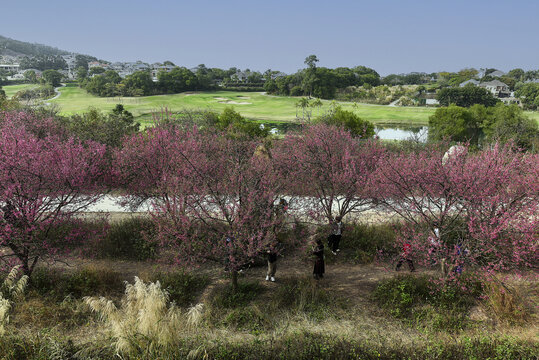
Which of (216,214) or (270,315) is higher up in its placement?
(216,214)

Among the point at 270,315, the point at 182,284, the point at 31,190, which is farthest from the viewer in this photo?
the point at 182,284

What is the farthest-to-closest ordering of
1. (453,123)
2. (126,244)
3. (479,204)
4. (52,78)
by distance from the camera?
1. (52,78)
2. (453,123)
3. (126,244)
4. (479,204)

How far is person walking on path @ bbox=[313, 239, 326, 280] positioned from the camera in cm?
1003

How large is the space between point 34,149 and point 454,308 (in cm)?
1327

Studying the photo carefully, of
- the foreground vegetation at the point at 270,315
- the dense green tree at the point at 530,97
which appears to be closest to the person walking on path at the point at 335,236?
the foreground vegetation at the point at 270,315

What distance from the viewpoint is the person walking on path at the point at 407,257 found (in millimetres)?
Result: 9375

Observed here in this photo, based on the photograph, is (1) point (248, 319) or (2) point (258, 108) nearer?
(1) point (248, 319)

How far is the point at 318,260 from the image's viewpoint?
404 inches

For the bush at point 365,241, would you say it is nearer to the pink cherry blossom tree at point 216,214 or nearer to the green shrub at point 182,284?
the pink cherry blossom tree at point 216,214

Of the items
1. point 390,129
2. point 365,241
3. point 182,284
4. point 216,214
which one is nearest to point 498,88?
point 390,129

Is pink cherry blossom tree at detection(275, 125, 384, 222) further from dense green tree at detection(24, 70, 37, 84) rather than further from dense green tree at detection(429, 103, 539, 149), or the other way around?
dense green tree at detection(24, 70, 37, 84)

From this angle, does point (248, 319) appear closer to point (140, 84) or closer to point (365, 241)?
point (365, 241)

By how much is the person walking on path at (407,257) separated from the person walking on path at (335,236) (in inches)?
Result: 84.6

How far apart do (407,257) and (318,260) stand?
2627 mm
